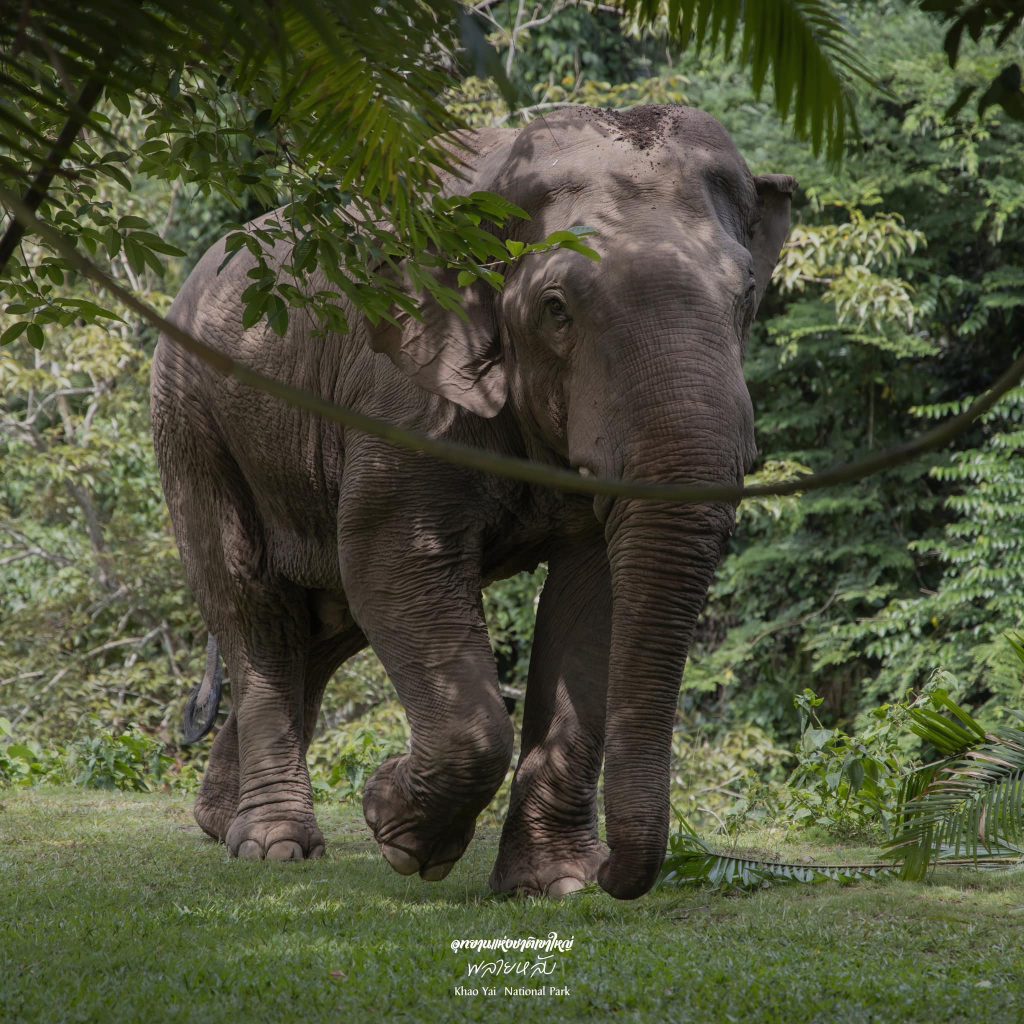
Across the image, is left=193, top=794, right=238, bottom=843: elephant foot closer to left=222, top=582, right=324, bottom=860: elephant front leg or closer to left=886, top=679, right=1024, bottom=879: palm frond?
left=222, top=582, right=324, bottom=860: elephant front leg

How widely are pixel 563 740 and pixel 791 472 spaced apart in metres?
7.56

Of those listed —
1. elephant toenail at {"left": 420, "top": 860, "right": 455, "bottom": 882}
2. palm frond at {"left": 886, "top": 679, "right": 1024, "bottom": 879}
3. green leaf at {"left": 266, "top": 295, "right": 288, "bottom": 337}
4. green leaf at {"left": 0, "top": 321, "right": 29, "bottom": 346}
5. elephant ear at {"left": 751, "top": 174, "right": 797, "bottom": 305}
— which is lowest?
elephant toenail at {"left": 420, "top": 860, "right": 455, "bottom": 882}

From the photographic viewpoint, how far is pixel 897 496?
48.8 ft

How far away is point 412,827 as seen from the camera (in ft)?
17.5

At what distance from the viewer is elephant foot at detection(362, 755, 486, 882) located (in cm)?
530

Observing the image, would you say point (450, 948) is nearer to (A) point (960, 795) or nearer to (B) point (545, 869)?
(B) point (545, 869)

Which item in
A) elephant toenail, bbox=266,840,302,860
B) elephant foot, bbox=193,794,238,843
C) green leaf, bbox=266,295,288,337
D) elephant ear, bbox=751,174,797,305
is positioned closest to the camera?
green leaf, bbox=266,295,288,337

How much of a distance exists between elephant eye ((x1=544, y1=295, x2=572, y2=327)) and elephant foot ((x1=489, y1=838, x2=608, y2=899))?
1942 millimetres

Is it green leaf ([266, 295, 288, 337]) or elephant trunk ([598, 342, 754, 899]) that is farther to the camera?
elephant trunk ([598, 342, 754, 899])

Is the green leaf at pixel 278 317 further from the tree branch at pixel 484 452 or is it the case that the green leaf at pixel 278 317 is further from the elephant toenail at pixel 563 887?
the elephant toenail at pixel 563 887

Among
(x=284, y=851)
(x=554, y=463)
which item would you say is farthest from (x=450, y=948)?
(x=284, y=851)

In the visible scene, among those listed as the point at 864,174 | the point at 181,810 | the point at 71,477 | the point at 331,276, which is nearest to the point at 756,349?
the point at 864,174

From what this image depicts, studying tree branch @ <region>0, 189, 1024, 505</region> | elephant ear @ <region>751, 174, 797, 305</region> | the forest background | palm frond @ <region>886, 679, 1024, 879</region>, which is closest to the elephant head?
elephant ear @ <region>751, 174, 797, 305</region>

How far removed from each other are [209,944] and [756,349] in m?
12.4
